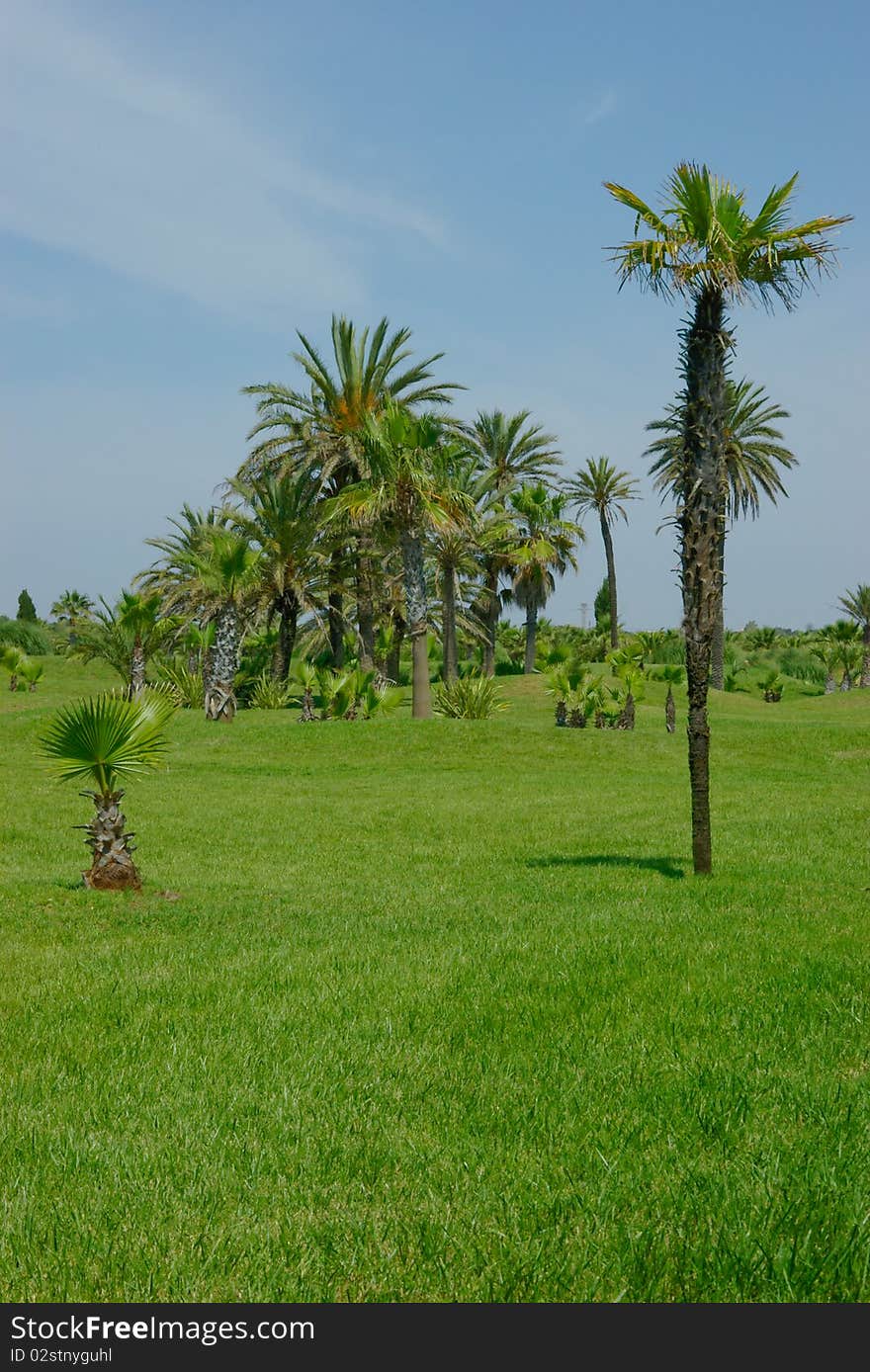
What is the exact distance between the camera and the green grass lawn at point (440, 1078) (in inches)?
132

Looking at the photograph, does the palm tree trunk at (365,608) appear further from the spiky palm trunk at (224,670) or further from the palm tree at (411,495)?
the spiky palm trunk at (224,670)

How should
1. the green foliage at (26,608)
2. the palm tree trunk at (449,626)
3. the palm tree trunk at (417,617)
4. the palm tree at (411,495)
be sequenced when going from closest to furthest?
the palm tree at (411,495) < the palm tree trunk at (417,617) < the palm tree trunk at (449,626) < the green foliage at (26,608)

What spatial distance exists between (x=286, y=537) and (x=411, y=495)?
8820mm

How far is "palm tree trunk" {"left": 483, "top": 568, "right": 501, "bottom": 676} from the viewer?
166 ft

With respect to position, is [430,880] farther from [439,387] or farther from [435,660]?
[435,660]

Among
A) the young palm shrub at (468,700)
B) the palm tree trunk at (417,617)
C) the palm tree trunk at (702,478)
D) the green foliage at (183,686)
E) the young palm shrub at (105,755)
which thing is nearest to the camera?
the young palm shrub at (105,755)

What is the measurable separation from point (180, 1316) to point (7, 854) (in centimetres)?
1078

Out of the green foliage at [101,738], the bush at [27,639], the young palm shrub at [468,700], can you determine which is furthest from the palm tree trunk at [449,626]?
the bush at [27,639]

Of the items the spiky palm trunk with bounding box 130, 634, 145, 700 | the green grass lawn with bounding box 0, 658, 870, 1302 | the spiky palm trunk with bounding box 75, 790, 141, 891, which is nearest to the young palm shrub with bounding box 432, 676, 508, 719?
the spiky palm trunk with bounding box 130, 634, 145, 700

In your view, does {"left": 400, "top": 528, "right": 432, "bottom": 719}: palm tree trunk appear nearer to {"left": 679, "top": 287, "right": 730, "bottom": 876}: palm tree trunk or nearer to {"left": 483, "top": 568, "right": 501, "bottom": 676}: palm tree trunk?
{"left": 679, "top": 287, "right": 730, "bottom": 876}: palm tree trunk

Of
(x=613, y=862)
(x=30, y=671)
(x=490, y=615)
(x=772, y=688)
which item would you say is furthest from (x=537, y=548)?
(x=613, y=862)

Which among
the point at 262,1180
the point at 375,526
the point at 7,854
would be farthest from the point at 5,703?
the point at 262,1180

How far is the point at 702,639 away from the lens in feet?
35.4

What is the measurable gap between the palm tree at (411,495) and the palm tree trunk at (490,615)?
19.7 meters
